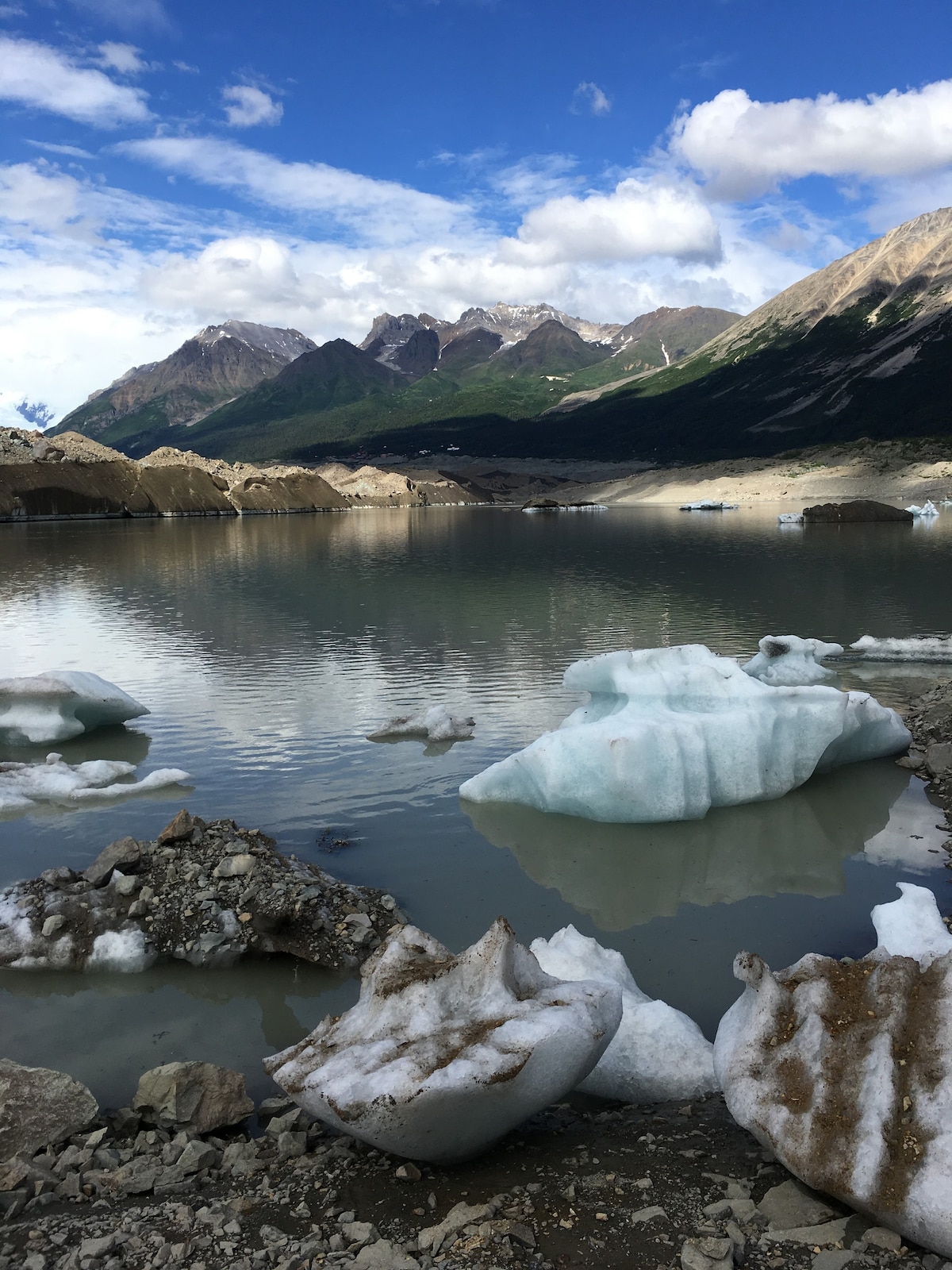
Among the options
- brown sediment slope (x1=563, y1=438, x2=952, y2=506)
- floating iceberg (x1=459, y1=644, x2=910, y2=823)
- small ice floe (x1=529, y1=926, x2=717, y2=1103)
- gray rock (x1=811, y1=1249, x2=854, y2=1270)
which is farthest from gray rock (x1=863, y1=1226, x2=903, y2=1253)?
brown sediment slope (x1=563, y1=438, x2=952, y2=506)

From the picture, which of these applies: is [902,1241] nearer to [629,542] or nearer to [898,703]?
[898,703]

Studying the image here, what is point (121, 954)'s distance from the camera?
7.39 m

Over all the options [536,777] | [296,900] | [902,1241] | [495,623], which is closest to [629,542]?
[495,623]

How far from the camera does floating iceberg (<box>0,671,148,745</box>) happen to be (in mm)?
13609

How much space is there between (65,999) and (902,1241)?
6.21m

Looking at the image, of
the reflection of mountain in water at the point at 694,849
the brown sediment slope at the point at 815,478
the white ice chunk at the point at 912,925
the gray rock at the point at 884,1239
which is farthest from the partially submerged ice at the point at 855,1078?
the brown sediment slope at the point at 815,478

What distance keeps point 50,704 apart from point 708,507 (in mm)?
88166

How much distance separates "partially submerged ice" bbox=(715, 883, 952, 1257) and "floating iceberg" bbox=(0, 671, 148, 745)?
11653mm

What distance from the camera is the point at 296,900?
766 cm

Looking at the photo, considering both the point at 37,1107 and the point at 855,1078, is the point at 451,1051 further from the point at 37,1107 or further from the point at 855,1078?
the point at 37,1107

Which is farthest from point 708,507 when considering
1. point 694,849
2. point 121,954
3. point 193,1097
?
point 193,1097

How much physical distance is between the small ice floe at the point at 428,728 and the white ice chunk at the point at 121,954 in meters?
6.80

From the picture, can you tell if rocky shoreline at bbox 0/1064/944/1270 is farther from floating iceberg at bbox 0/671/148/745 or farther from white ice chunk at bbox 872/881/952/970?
floating iceberg at bbox 0/671/148/745

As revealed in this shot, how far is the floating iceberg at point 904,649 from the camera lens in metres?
19.6
